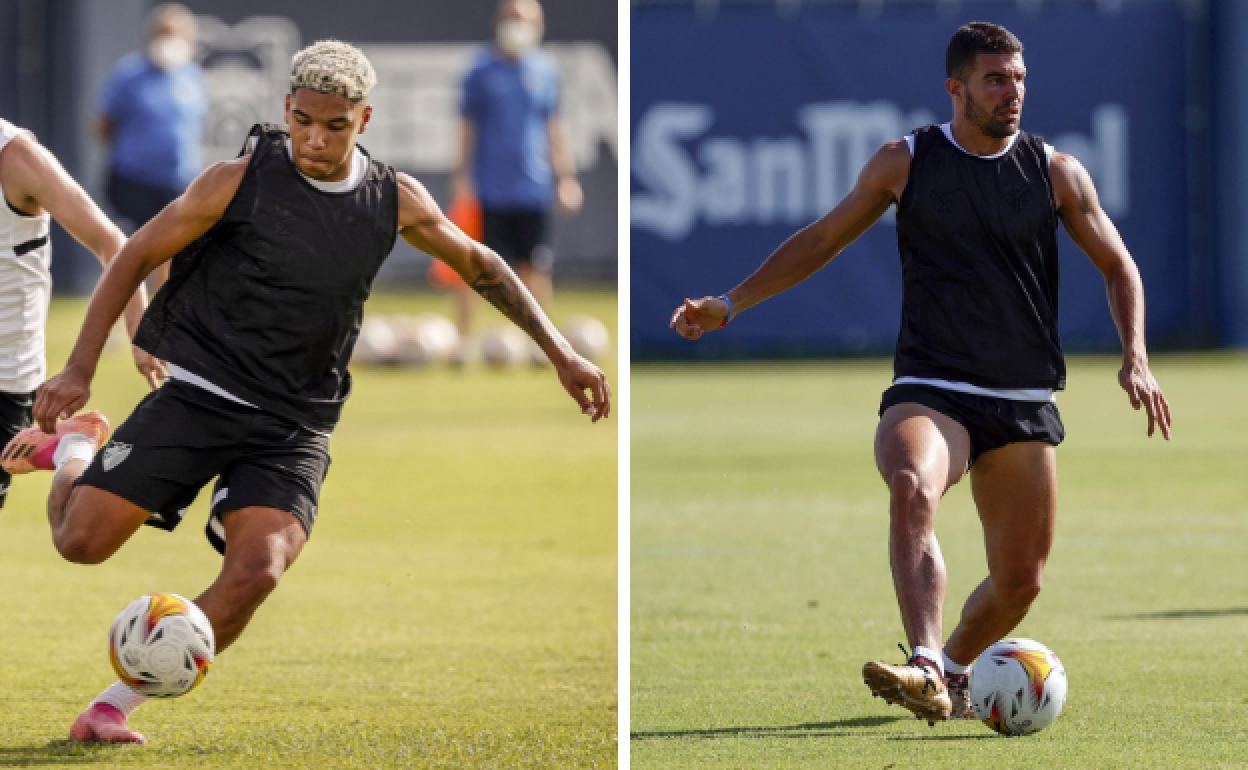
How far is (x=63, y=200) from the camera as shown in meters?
7.54

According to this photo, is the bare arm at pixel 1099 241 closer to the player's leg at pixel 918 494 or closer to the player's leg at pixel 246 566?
the player's leg at pixel 918 494

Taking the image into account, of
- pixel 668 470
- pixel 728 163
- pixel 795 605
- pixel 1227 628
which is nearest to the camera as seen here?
pixel 1227 628

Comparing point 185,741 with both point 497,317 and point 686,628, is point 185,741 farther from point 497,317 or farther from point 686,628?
point 497,317

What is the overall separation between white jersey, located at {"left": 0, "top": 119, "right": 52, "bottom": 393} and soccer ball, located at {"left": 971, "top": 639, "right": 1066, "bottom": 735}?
11.4 feet

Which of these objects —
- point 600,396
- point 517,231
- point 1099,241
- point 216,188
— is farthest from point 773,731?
point 517,231

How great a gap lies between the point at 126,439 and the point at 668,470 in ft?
30.5

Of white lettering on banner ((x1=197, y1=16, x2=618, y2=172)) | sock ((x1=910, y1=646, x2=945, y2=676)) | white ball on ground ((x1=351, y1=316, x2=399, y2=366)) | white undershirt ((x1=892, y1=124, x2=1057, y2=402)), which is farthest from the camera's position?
white lettering on banner ((x1=197, y1=16, x2=618, y2=172))

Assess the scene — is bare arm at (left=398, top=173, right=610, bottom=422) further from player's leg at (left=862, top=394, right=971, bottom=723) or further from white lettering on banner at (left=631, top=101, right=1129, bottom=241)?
white lettering on banner at (left=631, top=101, right=1129, bottom=241)

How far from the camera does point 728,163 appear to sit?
2747cm

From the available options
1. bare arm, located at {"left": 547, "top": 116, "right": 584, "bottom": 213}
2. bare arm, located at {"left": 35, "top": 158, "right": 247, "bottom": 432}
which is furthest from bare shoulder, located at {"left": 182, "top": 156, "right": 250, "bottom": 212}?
bare arm, located at {"left": 547, "top": 116, "right": 584, "bottom": 213}

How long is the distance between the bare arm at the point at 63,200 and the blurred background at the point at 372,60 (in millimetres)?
24733

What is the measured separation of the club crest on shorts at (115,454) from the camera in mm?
6910

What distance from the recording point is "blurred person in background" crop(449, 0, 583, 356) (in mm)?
20938

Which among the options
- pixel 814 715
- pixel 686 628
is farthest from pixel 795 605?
pixel 814 715
